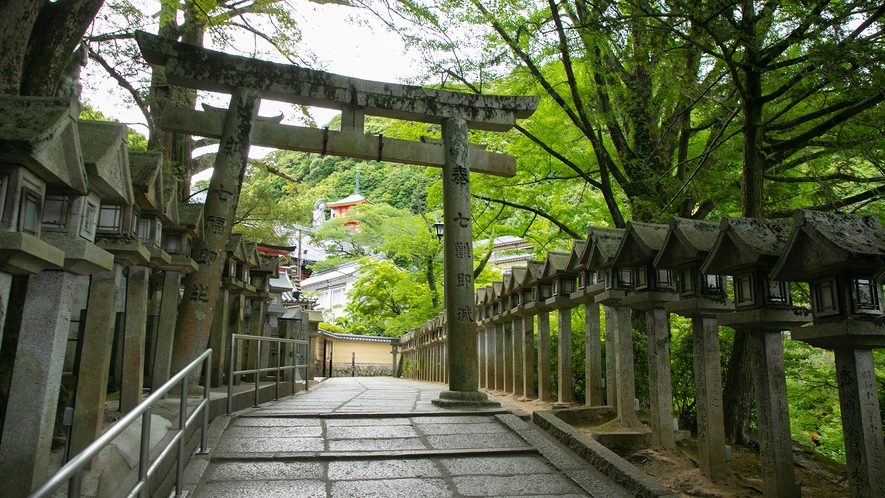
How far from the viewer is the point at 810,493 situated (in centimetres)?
523

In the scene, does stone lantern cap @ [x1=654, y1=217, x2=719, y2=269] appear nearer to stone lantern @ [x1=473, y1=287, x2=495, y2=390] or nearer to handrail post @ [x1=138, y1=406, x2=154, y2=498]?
handrail post @ [x1=138, y1=406, x2=154, y2=498]

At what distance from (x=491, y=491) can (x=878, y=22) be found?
666 centimetres

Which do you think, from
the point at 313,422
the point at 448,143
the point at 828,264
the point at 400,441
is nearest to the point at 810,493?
the point at 828,264

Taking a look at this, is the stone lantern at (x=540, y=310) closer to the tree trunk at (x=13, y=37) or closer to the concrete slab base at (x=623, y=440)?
the concrete slab base at (x=623, y=440)

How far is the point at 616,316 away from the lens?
6.32 meters

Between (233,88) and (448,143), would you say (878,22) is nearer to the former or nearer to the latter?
(448,143)

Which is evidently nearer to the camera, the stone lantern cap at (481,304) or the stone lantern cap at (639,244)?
the stone lantern cap at (639,244)

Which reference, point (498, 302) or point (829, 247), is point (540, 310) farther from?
point (829, 247)

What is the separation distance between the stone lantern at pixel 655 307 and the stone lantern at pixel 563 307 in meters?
2.21

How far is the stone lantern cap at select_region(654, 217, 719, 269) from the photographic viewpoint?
4.67 metres

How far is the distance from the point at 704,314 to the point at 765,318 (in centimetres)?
78

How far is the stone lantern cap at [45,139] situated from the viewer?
9.27 feet

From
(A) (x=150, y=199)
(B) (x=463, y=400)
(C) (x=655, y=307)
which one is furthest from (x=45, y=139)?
(B) (x=463, y=400)

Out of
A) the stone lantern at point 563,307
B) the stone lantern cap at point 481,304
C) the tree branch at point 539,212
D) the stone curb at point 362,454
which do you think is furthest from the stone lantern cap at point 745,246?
the tree branch at point 539,212
